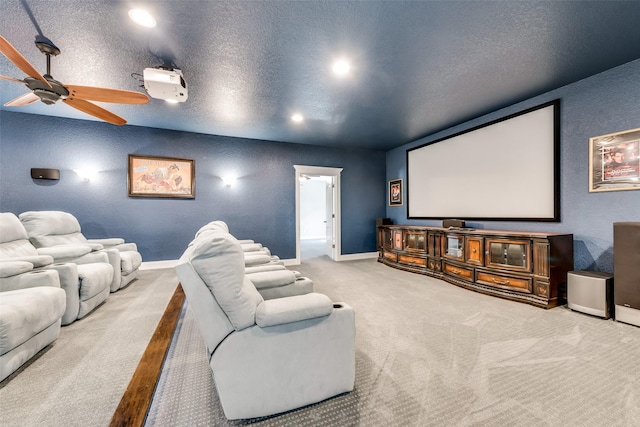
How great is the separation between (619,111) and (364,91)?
2.78m

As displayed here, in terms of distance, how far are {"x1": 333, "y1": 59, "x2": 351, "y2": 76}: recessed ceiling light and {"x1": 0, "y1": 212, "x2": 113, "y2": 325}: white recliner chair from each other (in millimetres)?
3342

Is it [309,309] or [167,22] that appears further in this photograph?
[167,22]

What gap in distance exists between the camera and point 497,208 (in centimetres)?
404

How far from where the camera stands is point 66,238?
3779 mm

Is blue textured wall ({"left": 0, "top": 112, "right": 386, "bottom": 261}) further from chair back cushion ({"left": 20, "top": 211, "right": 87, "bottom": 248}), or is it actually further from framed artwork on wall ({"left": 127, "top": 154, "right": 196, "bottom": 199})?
chair back cushion ({"left": 20, "top": 211, "right": 87, "bottom": 248})

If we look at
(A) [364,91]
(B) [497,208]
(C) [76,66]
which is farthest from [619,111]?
(C) [76,66]

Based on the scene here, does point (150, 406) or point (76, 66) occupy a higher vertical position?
point (76, 66)

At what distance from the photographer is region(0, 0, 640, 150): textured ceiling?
6.53ft

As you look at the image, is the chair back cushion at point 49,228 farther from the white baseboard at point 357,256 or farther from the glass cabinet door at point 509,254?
the glass cabinet door at point 509,254

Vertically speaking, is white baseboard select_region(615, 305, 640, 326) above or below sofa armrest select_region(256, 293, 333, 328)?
below

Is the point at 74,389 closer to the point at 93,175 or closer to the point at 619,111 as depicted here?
the point at 93,175

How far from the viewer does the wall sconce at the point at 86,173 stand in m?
4.44

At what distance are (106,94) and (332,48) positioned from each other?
2.22 metres

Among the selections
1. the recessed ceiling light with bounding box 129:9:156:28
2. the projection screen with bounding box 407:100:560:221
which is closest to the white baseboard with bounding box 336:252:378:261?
the projection screen with bounding box 407:100:560:221
